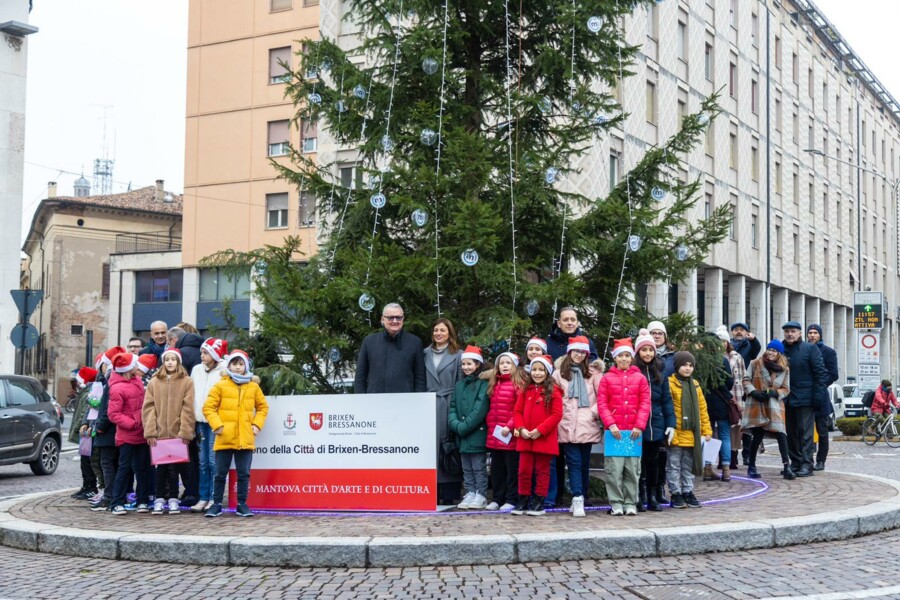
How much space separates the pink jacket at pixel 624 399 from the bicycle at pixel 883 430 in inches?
687

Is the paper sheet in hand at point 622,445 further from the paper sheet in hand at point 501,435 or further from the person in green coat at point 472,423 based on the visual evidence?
the person in green coat at point 472,423

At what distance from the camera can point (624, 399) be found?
10.3 m

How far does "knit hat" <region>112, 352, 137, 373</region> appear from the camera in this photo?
11.2 m

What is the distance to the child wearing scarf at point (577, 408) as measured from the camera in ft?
34.3

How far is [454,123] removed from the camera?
41.1 ft

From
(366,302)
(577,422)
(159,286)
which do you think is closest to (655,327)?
(577,422)

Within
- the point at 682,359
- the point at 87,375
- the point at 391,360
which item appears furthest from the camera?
the point at 87,375

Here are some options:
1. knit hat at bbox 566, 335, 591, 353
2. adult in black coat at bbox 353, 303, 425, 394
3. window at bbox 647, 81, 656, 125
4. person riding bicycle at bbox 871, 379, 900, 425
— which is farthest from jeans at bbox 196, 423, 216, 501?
window at bbox 647, 81, 656, 125

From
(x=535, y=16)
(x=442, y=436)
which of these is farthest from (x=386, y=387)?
(x=535, y=16)

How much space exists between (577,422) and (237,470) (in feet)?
10.9

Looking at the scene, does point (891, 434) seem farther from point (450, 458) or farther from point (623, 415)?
point (450, 458)

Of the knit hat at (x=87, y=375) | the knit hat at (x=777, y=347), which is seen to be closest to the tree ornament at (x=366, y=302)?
the knit hat at (x=87, y=375)

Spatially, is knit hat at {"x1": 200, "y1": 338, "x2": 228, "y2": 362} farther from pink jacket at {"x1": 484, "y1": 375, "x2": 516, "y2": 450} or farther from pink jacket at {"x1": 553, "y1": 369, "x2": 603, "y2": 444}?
pink jacket at {"x1": 553, "y1": 369, "x2": 603, "y2": 444}

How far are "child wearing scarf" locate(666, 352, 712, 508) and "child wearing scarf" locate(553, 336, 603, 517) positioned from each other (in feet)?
2.90
